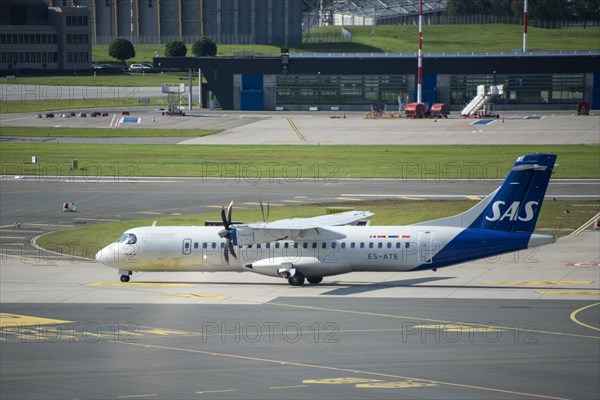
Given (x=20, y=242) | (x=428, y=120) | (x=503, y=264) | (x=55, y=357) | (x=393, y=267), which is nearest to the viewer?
(x=55, y=357)

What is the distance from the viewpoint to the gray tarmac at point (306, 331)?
37.8 metres

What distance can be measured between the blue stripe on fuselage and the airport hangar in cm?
10901

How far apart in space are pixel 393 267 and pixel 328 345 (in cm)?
1185

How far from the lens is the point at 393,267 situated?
54.2 metres

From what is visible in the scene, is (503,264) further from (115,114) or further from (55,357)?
(115,114)

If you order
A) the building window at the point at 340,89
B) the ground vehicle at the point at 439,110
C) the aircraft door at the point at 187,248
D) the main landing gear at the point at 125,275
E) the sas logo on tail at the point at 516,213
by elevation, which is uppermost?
the building window at the point at 340,89

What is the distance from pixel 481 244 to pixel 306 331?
12.2m

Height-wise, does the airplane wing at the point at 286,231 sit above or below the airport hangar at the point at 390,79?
below

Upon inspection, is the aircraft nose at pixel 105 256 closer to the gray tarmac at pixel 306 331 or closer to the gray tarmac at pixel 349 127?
the gray tarmac at pixel 306 331

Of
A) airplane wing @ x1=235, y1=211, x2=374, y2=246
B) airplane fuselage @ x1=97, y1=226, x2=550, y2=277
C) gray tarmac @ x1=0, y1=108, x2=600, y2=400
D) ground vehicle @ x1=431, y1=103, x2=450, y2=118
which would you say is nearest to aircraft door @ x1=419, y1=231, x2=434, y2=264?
airplane fuselage @ x1=97, y1=226, x2=550, y2=277

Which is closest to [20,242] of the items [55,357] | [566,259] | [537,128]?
[55,357]

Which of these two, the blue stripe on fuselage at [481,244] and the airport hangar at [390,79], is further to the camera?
the airport hangar at [390,79]

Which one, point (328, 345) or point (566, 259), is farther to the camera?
point (566, 259)

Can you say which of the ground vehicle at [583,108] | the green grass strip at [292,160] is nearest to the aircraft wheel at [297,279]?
the green grass strip at [292,160]
